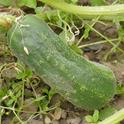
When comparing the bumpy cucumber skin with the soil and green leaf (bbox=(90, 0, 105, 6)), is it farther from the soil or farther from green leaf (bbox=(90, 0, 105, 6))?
green leaf (bbox=(90, 0, 105, 6))

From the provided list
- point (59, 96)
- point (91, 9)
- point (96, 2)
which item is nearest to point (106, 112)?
point (59, 96)

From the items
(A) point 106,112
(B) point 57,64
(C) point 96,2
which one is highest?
(C) point 96,2

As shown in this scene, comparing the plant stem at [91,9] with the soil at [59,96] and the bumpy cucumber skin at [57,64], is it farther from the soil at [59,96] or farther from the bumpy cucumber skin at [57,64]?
A: the soil at [59,96]

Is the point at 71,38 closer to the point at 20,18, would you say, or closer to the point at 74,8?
the point at 74,8

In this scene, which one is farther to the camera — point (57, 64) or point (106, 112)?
point (106, 112)

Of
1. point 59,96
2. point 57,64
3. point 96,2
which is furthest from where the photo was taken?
point 96,2

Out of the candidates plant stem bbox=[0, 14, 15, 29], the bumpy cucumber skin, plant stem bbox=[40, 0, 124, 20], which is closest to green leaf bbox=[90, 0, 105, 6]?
plant stem bbox=[40, 0, 124, 20]

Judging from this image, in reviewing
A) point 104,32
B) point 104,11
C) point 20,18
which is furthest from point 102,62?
point 20,18

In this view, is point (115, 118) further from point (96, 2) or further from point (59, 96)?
point (96, 2)

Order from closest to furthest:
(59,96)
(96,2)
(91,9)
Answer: (91,9)
(59,96)
(96,2)
